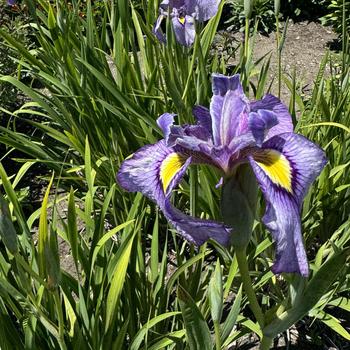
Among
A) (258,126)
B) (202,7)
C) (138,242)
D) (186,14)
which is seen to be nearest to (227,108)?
(258,126)

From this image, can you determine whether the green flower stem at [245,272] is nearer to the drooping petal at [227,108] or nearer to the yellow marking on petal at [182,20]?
the drooping petal at [227,108]

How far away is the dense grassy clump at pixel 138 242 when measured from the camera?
1199 mm

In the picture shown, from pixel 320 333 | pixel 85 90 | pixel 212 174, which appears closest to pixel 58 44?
pixel 85 90

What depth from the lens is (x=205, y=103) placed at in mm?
2158

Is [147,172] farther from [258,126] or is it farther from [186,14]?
[186,14]

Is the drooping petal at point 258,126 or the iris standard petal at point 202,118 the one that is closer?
the drooping petal at point 258,126

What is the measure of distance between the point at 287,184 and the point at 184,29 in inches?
50.3

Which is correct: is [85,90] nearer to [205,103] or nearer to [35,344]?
[205,103]

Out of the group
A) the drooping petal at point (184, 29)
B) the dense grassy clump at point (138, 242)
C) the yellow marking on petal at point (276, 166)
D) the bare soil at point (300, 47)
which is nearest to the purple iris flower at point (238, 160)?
the yellow marking on petal at point (276, 166)

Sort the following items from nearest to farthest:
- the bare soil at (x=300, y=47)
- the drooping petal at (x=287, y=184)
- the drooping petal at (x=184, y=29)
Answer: the drooping petal at (x=287, y=184), the drooping petal at (x=184, y=29), the bare soil at (x=300, y=47)

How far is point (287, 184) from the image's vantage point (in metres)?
1.02

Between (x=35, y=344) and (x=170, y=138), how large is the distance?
0.68m

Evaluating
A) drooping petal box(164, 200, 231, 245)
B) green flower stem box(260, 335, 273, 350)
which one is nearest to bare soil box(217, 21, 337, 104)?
green flower stem box(260, 335, 273, 350)

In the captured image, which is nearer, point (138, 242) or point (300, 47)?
point (138, 242)
